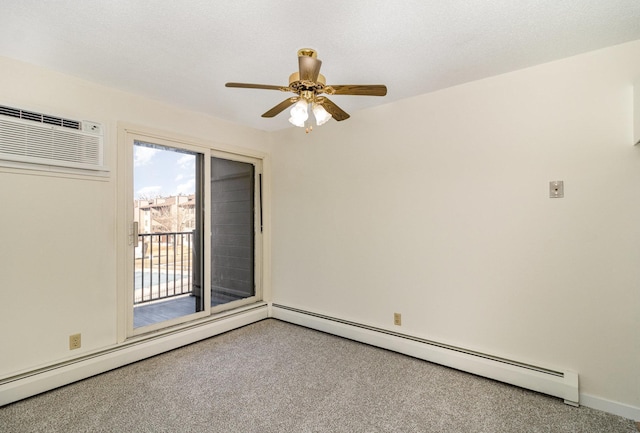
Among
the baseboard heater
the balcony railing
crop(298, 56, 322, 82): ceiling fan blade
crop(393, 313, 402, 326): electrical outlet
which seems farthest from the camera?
the balcony railing

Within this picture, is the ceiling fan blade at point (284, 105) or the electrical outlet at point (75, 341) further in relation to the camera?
the electrical outlet at point (75, 341)

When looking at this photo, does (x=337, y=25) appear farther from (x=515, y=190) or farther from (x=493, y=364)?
(x=493, y=364)

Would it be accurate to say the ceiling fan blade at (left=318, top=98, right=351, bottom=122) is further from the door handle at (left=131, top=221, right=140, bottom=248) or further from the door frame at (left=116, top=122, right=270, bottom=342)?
the door handle at (left=131, top=221, right=140, bottom=248)

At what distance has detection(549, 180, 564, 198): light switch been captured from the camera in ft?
7.50

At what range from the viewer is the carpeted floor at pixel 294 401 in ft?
6.41

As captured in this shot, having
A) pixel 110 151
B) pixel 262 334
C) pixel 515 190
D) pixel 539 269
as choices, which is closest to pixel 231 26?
pixel 110 151

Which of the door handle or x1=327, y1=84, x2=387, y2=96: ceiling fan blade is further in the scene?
the door handle

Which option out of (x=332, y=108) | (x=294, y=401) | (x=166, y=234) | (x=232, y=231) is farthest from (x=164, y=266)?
(x=332, y=108)

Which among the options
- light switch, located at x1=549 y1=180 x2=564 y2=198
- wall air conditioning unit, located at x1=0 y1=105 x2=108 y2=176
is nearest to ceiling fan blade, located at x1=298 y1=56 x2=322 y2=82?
light switch, located at x1=549 y1=180 x2=564 y2=198

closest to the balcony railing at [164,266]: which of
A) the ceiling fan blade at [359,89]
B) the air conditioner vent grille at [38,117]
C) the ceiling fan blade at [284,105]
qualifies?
→ the air conditioner vent grille at [38,117]

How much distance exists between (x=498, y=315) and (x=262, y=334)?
7.64 feet

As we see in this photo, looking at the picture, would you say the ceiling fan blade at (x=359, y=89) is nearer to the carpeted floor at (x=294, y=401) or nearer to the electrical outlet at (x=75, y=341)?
the carpeted floor at (x=294, y=401)

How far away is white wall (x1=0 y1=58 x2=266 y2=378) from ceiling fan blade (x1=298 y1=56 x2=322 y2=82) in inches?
80.5

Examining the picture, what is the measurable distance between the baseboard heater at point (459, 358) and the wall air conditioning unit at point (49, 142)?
2.64m
